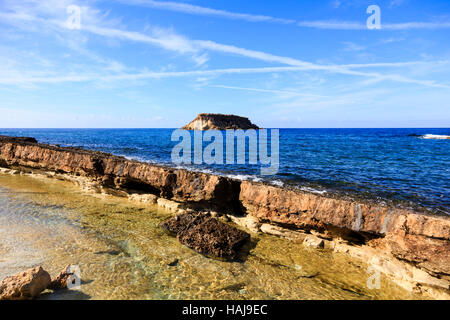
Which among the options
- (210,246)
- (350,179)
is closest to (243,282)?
(210,246)

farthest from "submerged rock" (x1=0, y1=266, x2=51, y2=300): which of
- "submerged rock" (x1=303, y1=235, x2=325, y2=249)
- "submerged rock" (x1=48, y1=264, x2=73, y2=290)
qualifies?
"submerged rock" (x1=303, y1=235, x2=325, y2=249)

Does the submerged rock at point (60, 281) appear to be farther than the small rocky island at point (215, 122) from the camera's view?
No

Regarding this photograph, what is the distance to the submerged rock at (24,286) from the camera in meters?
4.19

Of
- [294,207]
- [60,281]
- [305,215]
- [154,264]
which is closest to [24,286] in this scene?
[60,281]

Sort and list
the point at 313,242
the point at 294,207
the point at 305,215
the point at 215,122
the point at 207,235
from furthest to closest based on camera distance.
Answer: the point at 215,122 < the point at 294,207 < the point at 305,215 < the point at 313,242 < the point at 207,235

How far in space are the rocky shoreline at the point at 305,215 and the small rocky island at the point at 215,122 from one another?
124458mm

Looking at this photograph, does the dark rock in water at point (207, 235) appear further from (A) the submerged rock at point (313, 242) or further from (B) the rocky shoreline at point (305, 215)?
(A) the submerged rock at point (313, 242)

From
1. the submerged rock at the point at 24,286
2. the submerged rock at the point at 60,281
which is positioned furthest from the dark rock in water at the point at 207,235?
the submerged rock at the point at 24,286

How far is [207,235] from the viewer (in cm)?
683

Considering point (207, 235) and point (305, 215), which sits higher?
point (305, 215)

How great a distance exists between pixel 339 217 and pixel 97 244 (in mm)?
6839

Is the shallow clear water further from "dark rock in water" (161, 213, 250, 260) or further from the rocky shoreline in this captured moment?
the rocky shoreline

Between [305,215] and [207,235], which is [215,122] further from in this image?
[207,235]

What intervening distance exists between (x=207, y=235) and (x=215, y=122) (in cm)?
13138
